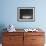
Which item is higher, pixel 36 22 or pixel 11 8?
pixel 11 8

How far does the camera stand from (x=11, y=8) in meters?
4.25

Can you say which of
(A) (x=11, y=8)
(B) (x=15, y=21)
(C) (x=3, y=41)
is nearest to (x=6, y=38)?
(C) (x=3, y=41)

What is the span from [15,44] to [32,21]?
38.6 inches

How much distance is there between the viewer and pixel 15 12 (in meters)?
4.25

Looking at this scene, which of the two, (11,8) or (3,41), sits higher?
(11,8)

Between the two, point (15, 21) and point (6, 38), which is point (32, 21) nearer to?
point (15, 21)

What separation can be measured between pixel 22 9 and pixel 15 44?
117 cm

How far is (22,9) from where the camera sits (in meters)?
4.23

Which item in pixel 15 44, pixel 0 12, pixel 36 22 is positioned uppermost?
pixel 0 12

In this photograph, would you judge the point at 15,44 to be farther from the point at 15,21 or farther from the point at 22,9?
the point at 22,9

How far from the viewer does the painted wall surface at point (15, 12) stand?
424cm

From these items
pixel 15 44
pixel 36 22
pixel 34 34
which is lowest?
pixel 15 44

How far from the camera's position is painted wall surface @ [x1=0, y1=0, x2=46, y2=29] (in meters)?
4.24

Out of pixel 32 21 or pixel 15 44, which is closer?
pixel 15 44
